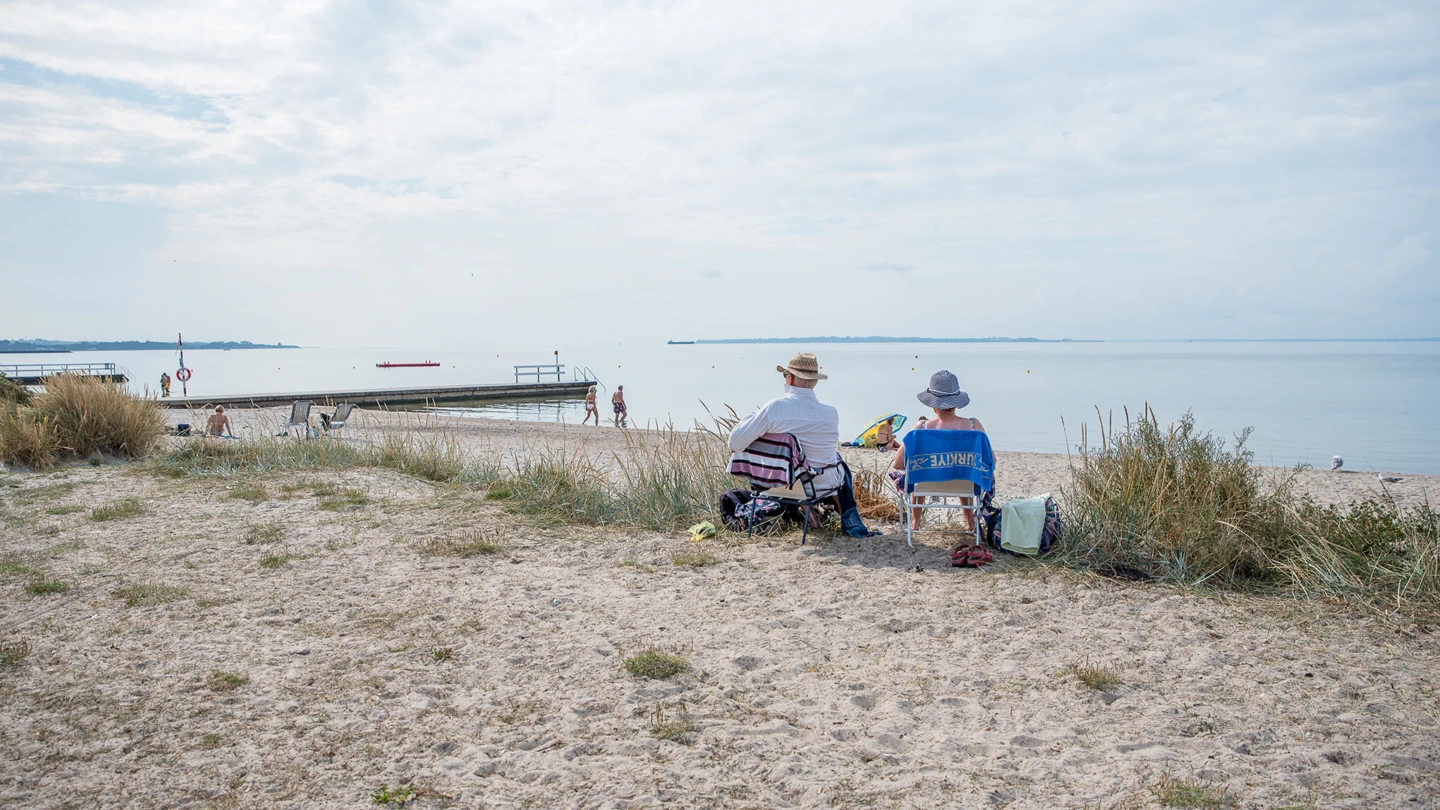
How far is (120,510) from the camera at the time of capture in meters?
6.18

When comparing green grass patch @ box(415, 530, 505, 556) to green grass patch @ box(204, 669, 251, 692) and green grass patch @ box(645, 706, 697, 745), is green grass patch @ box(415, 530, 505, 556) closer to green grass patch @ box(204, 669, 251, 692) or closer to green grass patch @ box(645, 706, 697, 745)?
green grass patch @ box(204, 669, 251, 692)

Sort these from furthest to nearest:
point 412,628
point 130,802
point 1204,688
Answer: point 412,628, point 1204,688, point 130,802

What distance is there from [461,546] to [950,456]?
290 cm

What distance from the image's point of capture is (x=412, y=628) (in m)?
3.77

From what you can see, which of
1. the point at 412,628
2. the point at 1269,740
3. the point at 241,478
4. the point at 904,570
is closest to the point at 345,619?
the point at 412,628

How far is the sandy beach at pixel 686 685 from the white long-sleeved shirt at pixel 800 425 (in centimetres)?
60

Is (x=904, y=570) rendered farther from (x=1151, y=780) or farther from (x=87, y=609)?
(x=87, y=609)

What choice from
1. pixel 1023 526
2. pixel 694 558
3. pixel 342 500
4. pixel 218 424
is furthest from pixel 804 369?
pixel 218 424

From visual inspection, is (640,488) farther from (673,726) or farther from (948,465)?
(673,726)

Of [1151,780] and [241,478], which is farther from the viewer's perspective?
[241,478]

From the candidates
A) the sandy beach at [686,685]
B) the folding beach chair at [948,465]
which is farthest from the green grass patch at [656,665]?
the folding beach chair at [948,465]

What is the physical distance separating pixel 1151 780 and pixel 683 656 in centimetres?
165

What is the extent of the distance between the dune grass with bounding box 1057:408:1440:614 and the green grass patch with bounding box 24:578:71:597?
5.00 meters

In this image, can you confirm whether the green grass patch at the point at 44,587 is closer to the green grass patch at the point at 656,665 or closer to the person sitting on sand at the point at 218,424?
the green grass patch at the point at 656,665
